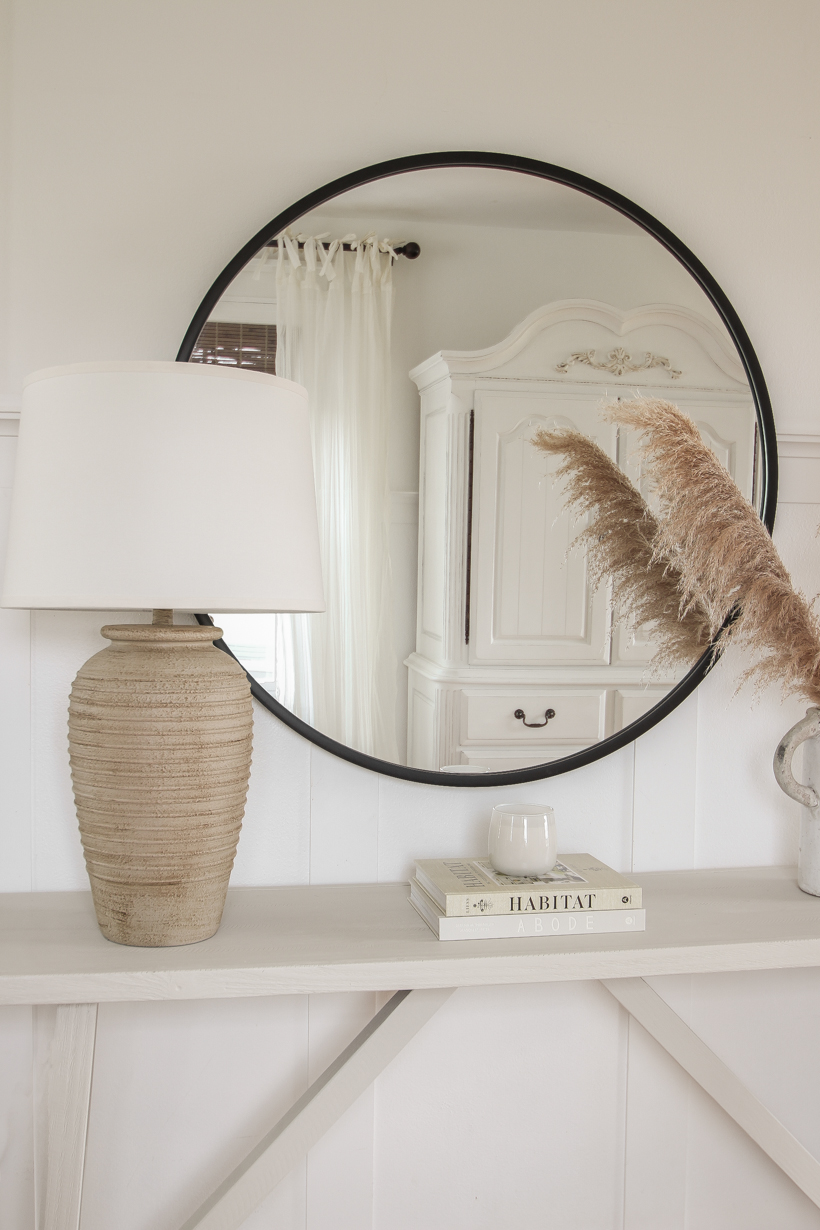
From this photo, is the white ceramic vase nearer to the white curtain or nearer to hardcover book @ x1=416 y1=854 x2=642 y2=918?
hardcover book @ x1=416 y1=854 x2=642 y2=918

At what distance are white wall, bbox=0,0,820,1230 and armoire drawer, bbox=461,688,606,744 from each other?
92 millimetres

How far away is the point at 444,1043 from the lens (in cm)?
123

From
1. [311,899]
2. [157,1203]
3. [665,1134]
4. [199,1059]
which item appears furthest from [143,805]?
[665,1134]

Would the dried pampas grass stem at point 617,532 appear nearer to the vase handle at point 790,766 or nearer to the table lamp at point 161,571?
the vase handle at point 790,766

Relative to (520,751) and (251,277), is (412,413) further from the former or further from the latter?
(520,751)

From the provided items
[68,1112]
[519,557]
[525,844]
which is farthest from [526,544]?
[68,1112]

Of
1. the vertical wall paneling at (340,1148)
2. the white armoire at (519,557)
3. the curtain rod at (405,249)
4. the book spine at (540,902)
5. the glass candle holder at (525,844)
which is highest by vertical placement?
the curtain rod at (405,249)

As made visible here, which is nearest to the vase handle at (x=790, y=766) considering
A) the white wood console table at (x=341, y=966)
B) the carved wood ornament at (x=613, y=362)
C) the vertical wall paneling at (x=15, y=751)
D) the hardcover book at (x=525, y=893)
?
the white wood console table at (x=341, y=966)

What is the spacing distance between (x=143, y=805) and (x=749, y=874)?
0.81 meters

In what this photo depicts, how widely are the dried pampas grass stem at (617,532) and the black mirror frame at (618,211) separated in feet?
0.39

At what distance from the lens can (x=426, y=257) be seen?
114 cm

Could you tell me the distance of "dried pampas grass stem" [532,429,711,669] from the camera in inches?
45.4

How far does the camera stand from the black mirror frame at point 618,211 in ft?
3.69

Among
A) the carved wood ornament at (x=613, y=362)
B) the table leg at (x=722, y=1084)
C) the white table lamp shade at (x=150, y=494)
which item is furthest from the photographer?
the carved wood ornament at (x=613, y=362)
